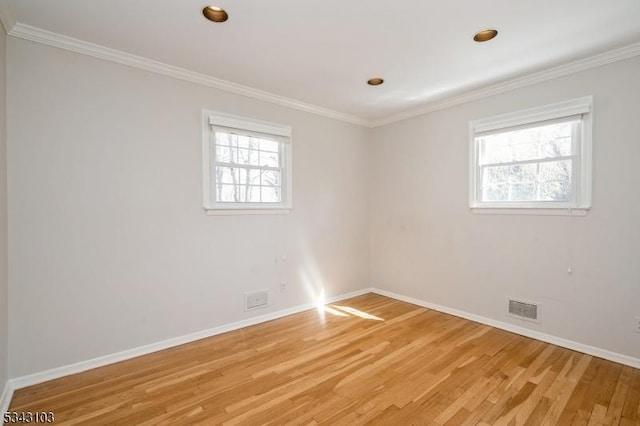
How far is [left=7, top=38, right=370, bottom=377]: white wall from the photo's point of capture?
7.92 feet

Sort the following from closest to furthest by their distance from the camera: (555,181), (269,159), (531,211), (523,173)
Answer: (555,181), (531,211), (523,173), (269,159)

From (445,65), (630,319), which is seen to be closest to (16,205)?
(445,65)

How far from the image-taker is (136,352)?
2.86 m

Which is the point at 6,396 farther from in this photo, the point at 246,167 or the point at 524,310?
the point at 524,310

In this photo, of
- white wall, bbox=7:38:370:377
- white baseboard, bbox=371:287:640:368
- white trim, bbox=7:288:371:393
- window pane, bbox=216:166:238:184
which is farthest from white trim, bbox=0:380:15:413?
white baseboard, bbox=371:287:640:368

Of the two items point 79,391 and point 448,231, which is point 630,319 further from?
point 79,391

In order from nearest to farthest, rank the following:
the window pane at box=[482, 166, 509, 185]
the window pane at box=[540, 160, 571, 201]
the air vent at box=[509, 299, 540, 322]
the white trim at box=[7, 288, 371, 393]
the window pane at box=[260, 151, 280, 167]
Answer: the white trim at box=[7, 288, 371, 393], the window pane at box=[540, 160, 571, 201], the air vent at box=[509, 299, 540, 322], the window pane at box=[482, 166, 509, 185], the window pane at box=[260, 151, 280, 167]

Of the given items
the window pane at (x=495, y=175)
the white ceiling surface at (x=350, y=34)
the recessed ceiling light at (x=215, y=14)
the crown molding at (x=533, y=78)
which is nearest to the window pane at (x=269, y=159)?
the white ceiling surface at (x=350, y=34)

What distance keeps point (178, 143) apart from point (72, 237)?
1213mm

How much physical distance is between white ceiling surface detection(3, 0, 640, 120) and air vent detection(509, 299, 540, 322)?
237 cm

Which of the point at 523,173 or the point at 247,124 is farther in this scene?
the point at 247,124

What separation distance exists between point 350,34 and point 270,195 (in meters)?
1.99

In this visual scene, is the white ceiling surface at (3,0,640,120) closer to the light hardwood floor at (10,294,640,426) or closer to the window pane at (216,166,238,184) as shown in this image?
the window pane at (216,166,238,184)

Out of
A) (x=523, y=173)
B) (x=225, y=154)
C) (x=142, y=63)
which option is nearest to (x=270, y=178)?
(x=225, y=154)
